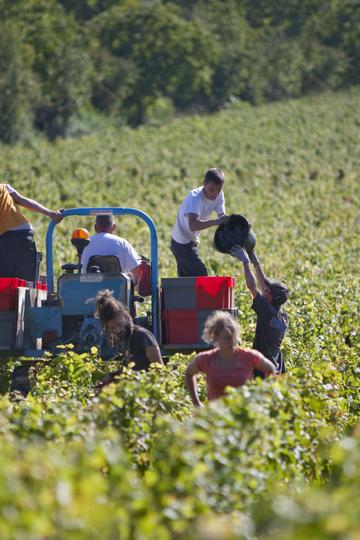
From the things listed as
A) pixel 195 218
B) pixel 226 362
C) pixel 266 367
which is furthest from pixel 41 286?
pixel 266 367

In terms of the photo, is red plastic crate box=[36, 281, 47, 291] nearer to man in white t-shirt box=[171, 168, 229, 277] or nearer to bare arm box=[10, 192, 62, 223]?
bare arm box=[10, 192, 62, 223]

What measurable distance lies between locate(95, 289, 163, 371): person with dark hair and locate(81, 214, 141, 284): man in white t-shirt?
80.6 inches

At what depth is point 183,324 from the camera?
10.5 metres

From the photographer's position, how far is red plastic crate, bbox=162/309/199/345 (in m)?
10.5

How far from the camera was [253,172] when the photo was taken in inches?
1948

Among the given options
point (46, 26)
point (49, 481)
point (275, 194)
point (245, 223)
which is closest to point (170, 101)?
point (46, 26)

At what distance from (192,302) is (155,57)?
268 ft

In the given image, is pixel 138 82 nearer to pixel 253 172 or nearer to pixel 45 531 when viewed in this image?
pixel 253 172

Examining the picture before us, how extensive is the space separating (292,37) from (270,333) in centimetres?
11077

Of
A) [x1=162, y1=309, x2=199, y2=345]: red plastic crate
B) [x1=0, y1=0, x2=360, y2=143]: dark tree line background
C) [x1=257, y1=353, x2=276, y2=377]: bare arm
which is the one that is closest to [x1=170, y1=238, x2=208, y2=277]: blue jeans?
[x1=162, y1=309, x2=199, y2=345]: red plastic crate

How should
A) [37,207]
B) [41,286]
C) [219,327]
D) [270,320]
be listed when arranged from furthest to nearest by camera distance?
[41,286] → [37,207] → [270,320] → [219,327]

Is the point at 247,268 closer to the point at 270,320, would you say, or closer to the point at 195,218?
the point at 270,320

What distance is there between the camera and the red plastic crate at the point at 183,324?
414 inches

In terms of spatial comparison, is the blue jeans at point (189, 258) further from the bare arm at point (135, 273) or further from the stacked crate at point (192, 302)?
the stacked crate at point (192, 302)
